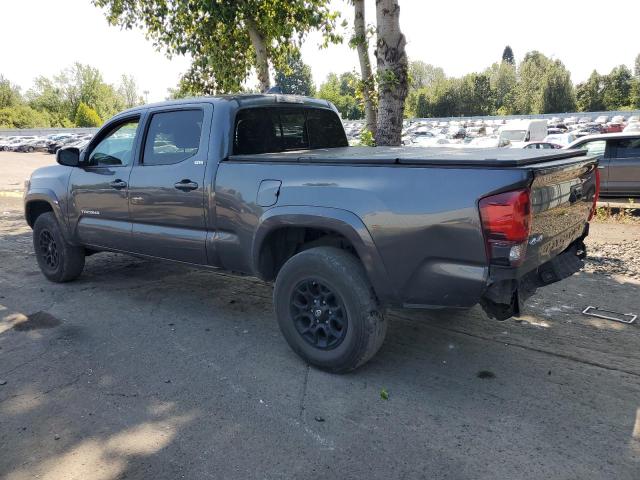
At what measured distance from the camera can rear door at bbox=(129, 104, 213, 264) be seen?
4.34 meters

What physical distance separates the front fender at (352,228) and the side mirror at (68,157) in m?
2.77

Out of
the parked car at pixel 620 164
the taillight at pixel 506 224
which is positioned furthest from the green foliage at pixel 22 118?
the taillight at pixel 506 224

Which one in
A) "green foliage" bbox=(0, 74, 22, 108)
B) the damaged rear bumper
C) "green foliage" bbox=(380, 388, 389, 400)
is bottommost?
"green foliage" bbox=(380, 388, 389, 400)

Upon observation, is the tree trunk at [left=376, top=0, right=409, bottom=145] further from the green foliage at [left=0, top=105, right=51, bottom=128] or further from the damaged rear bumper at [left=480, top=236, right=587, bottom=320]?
the green foliage at [left=0, top=105, right=51, bottom=128]

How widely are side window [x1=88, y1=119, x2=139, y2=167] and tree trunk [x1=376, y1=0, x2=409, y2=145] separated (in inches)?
160

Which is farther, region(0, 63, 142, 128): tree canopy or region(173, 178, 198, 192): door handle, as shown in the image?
region(0, 63, 142, 128): tree canopy

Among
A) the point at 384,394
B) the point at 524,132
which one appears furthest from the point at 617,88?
the point at 384,394

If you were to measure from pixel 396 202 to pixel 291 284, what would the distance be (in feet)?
3.39

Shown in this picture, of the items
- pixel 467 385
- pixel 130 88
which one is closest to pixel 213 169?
pixel 467 385

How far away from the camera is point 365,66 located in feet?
33.7

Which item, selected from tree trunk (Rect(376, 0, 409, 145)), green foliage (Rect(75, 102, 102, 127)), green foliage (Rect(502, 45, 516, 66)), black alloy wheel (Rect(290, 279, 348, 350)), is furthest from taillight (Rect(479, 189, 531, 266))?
green foliage (Rect(502, 45, 516, 66))

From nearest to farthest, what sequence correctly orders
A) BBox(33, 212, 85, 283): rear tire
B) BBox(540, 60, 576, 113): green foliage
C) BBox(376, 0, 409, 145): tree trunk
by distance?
BBox(33, 212, 85, 283): rear tire → BBox(376, 0, 409, 145): tree trunk → BBox(540, 60, 576, 113): green foliage

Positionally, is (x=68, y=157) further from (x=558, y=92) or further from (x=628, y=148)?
(x=558, y=92)

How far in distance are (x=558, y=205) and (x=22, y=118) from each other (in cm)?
9915
